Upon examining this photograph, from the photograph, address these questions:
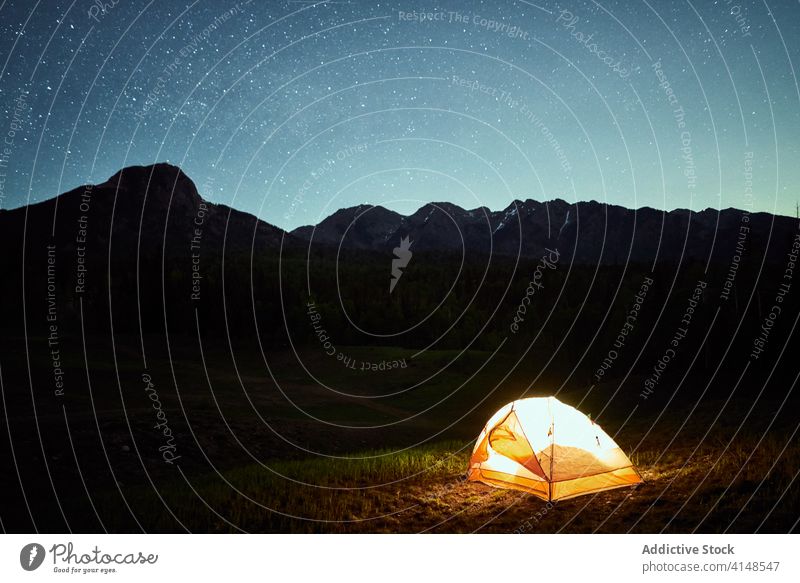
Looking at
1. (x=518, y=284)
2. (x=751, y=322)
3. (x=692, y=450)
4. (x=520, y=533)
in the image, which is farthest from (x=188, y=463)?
(x=518, y=284)

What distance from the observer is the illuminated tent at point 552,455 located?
1120 centimetres

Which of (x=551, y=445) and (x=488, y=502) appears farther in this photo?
(x=551, y=445)

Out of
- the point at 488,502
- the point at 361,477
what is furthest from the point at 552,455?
the point at 361,477

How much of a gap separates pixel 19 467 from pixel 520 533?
11938mm

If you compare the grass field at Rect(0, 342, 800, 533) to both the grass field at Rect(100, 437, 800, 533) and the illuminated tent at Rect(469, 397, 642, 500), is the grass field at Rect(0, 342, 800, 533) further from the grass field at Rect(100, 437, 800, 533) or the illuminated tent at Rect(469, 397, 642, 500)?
the illuminated tent at Rect(469, 397, 642, 500)

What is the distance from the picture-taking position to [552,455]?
36.9 feet

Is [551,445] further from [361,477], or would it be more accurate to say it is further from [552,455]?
[361,477]

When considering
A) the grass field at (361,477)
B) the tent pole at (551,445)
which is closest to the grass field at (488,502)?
the grass field at (361,477)

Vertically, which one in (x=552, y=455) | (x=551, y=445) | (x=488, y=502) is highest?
(x=551, y=445)

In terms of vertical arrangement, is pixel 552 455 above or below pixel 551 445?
below

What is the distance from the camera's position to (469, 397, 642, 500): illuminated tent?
11.2 meters

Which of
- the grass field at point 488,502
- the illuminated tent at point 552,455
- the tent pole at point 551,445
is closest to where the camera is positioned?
the grass field at point 488,502

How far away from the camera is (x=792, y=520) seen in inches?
356

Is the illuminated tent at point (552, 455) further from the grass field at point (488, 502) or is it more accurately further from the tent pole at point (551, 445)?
the grass field at point (488, 502)
